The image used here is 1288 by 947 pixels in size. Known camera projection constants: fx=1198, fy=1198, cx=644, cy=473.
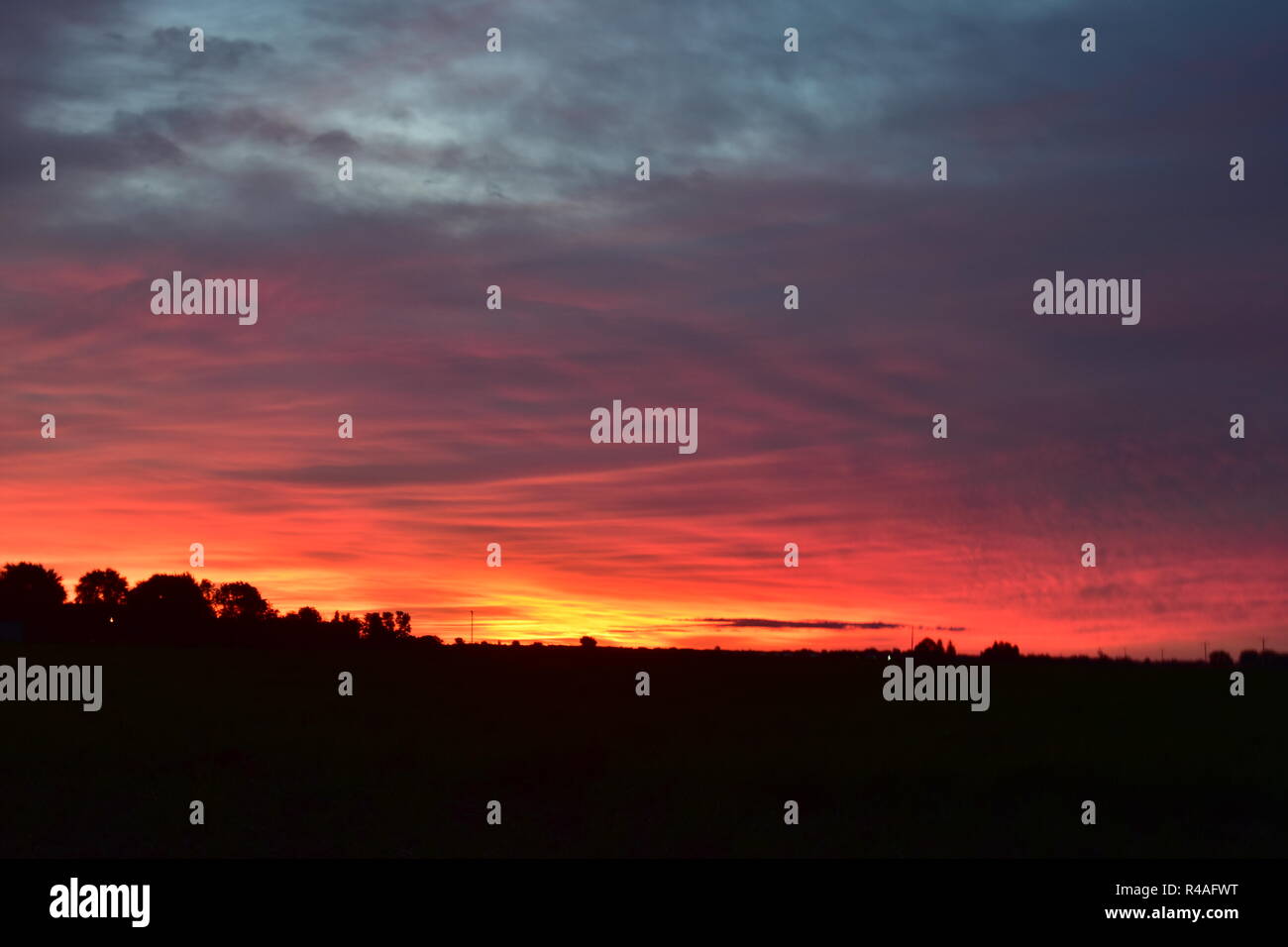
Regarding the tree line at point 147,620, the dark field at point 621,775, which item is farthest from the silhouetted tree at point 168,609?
the dark field at point 621,775

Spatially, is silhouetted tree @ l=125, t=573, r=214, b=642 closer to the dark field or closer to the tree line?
the tree line

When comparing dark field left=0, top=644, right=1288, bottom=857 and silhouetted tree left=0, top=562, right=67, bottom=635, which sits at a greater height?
silhouetted tree left=0, top=562, right=67, bottom=635

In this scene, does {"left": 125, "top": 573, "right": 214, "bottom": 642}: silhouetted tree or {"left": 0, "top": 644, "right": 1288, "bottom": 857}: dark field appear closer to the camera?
{"left": 0, "top": 644, "right": 1288, "bottom": 857}: dark field

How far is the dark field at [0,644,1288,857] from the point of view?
1061 inches

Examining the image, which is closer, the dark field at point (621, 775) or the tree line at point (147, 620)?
the dark field at point (621, 775)

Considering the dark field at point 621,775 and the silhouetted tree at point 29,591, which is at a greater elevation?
the silhouetted tree at point 29,591

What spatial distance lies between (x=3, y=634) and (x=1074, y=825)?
457 feet

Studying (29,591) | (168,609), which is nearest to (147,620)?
(168,609)

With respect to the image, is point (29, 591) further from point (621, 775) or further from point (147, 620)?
point (621, 775)

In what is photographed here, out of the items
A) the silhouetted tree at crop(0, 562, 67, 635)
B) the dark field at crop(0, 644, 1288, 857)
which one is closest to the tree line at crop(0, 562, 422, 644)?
the silhouetted tree at crop(0, 562, 67, 635)

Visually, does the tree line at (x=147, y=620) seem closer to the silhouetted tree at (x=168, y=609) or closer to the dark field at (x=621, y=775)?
the silhouetted tree at (x=168, y=609)

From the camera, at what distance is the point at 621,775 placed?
33688mm

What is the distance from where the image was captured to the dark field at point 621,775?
2695 centimetres
